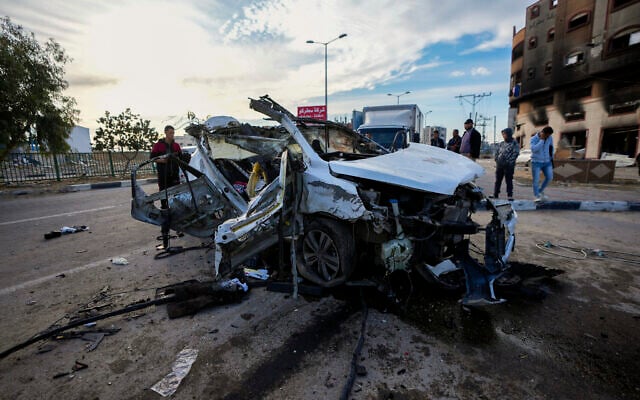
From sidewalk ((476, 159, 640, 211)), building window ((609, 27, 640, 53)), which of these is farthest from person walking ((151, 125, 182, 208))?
building window ((609, 27, 640, 53))

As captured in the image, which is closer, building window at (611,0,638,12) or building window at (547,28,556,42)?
building window at (611,0,638,12)

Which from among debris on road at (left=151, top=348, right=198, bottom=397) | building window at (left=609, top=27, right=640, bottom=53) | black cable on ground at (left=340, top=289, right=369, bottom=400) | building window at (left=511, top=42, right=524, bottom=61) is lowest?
debris on road at (left=151, top=348, right=198, bottom=397)

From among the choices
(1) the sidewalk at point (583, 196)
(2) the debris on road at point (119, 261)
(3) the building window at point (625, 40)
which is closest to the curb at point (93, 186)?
(2) the debris on road at point (119, 261)

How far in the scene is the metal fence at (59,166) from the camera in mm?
13039

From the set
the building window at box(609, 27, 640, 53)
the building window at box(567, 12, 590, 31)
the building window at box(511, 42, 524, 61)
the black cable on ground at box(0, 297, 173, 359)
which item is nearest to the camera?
the black cable on ground at box(0, 297, 173, 359)

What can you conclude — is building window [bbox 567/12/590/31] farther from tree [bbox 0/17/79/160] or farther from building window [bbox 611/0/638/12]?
tree [bbox 0/17/79/160]

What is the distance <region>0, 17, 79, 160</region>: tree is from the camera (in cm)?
1195

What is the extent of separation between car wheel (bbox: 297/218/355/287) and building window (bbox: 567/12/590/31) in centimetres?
2966

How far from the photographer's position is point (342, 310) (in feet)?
9.09

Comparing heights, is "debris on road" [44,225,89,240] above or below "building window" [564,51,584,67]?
below

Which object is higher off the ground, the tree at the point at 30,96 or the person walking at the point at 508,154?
the tree at the point at 30,96

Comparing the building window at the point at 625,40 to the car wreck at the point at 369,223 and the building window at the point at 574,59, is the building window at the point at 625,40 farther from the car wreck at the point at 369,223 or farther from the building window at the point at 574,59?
the car wreck at the point at 369,223

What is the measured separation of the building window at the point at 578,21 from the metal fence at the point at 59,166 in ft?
98.7

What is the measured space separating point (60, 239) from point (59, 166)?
1256 cm
